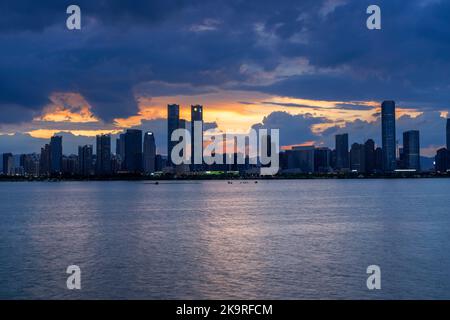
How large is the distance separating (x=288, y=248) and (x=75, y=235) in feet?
96.2

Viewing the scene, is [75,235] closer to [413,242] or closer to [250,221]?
[250,221]

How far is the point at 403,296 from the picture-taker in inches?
1401

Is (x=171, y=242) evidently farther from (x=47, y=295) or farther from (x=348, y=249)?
(x=47, y=295)

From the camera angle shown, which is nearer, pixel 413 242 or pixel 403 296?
pixel 403 296

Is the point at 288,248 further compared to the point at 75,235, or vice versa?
the point at 75,235

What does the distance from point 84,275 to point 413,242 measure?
37.1m

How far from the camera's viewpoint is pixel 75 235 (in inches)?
2685

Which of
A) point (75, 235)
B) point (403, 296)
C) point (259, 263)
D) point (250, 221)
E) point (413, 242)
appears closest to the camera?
point (403, 296)
